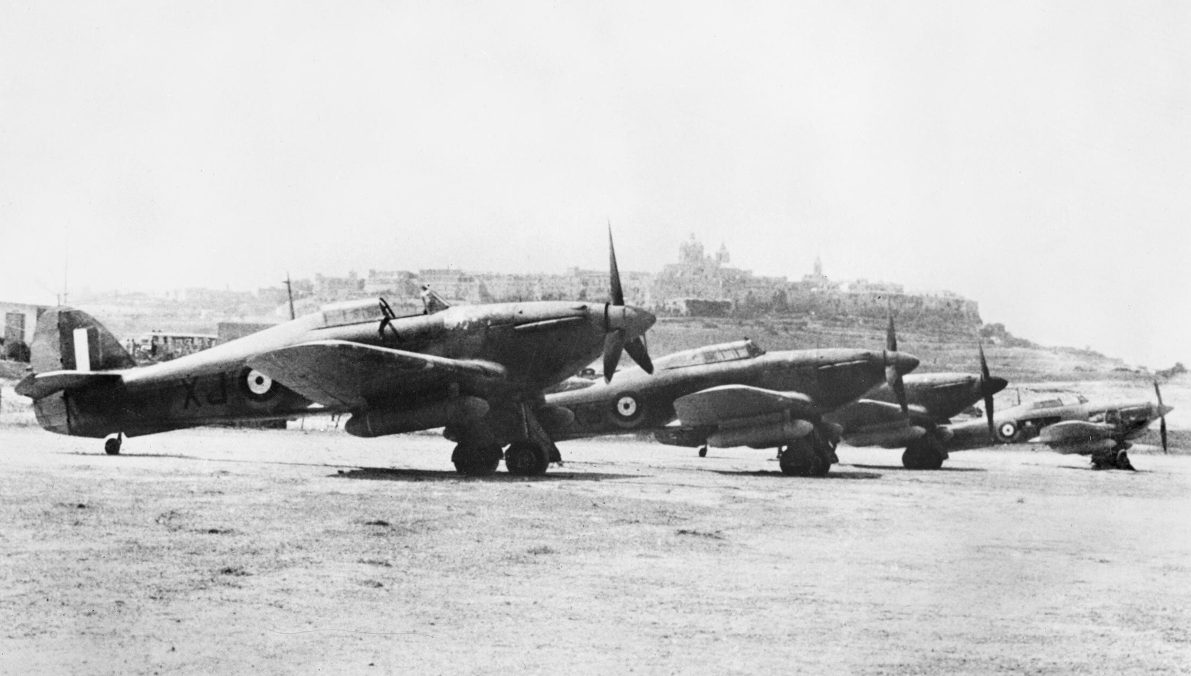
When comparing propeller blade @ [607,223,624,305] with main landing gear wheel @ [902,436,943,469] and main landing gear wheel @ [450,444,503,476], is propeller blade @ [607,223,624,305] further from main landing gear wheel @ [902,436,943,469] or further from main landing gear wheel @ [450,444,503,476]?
main landing gear wheel @ [902,436,943,469]

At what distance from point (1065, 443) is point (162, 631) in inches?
926

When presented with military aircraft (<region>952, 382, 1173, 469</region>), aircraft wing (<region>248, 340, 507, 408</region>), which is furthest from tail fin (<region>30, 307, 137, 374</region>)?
military aircraft (<region>952, 382, 1173, 469</region>)

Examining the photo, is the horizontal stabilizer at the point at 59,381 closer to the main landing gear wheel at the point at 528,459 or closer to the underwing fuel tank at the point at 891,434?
the main landing gear wheel at the point at 528,459

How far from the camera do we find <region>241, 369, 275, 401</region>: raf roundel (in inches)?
621

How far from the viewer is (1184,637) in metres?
5.60

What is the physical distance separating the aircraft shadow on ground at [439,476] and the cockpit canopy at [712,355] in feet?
14.3

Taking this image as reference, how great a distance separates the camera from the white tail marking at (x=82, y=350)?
57.1 feet

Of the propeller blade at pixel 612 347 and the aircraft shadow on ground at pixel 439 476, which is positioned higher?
the propeller blade at pixel 612 347

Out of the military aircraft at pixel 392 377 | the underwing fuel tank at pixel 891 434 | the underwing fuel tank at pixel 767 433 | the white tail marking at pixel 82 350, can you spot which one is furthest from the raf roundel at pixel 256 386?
the underwing fuel tank at pixel 891 434

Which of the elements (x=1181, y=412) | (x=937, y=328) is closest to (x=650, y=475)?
(x=1181, y=412)

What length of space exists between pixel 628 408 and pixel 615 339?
488 centimetres

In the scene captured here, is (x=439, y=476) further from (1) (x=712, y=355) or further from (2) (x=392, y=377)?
(1) (x=712, y=355)

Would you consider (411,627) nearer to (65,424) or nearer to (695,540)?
(695,540)

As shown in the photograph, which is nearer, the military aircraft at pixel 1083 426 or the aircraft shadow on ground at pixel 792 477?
the aircraft shadow on ground at pixel 792 477
